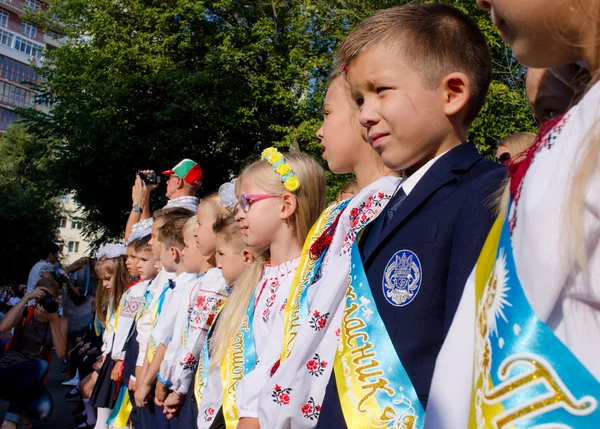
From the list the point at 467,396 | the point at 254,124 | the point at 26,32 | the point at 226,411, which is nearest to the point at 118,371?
the point at 226,411

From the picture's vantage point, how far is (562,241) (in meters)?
0.83

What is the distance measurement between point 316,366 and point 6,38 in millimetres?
74833

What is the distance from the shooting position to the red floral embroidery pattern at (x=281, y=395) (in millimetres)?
2012

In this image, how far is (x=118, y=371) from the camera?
20.9ft

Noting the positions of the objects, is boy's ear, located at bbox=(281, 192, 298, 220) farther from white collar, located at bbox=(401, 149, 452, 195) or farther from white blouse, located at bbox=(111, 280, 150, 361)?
white blouse, located at bbox=(111, 280, 150, 361)

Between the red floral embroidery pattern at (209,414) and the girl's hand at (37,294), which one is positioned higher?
the girl's hand at (37,294)

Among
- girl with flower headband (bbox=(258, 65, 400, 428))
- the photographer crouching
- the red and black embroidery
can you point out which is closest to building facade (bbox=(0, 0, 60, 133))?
the photographer crouching

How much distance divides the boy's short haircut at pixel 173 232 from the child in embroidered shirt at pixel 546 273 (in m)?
4.57

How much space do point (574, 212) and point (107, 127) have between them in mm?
20678

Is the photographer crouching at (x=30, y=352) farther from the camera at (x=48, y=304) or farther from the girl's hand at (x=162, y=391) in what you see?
the girl's hand at (x=162, y=391)

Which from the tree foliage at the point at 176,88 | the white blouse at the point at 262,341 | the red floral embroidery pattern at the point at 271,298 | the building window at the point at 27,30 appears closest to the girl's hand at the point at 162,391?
the white blouse at the point at 262,341

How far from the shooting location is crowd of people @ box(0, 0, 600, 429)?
85 cm

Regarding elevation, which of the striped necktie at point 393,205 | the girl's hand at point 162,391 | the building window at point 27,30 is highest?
the building window at point 27,30

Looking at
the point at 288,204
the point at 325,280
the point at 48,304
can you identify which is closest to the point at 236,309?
the point at 288,204
